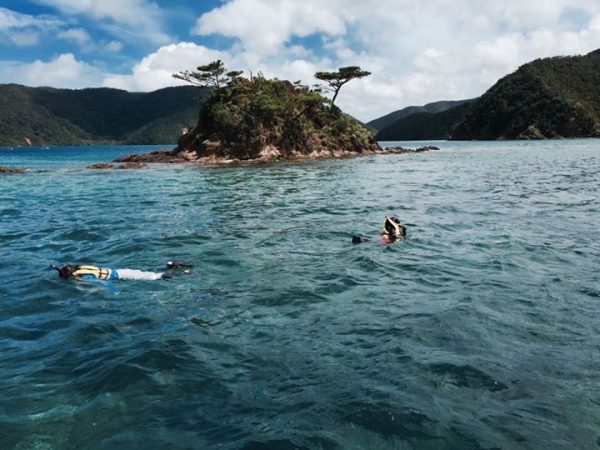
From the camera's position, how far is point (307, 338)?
25.4 feet

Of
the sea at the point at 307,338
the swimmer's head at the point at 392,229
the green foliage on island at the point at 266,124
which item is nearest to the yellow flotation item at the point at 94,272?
the sea at the point at 307,338

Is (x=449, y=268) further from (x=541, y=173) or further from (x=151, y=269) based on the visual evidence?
(x=541, y=173)

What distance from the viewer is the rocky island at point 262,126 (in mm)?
62094

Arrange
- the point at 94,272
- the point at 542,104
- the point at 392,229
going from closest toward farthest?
1. the point at 94,272
2. the point at 392,229
3. the point at 542,104

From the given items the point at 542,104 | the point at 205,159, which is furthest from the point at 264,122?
the point at 542,104

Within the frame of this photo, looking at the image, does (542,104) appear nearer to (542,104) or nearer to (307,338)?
(542,104)

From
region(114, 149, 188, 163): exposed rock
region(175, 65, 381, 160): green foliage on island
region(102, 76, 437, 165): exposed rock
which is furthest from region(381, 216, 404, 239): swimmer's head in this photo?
region(114, 149, 188, 163): exposed rock

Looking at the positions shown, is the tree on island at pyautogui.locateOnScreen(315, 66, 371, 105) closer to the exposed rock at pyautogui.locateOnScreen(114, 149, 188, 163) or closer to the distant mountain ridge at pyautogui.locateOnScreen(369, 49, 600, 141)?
the exposed rock at pyautogui.locateOnScreen(114, 149, 188, 163)

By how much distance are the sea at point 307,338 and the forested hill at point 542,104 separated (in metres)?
150

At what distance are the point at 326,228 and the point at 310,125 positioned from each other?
57.5 metres

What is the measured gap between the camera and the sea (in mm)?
5254

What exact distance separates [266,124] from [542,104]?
129 m

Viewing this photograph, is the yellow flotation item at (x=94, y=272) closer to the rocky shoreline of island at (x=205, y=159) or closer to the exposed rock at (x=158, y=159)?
the rocky shoreline of island at (x=205, y=159)

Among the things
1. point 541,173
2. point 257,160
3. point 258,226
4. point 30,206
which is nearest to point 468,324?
point 258,226
